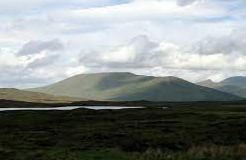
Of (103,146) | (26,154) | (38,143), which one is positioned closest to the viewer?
(26,154)

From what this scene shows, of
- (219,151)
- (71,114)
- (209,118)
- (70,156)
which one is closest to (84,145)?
(70,156)

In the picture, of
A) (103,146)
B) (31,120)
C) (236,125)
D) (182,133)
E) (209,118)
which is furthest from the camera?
(31,120)

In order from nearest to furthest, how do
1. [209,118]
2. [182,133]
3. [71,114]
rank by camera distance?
[182,133]
[209,118]
[71,114]

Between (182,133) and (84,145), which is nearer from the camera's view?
(84,145)

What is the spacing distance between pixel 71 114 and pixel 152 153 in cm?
7570

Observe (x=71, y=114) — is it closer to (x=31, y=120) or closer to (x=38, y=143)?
(x=31, y=120)

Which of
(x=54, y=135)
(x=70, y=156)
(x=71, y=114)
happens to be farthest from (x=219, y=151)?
(x=71, y=114)

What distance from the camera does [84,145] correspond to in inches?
2174

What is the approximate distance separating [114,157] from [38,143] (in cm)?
1712

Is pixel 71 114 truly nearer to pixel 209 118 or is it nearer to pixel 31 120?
pixel 31 120

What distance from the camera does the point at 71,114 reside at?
118750mm

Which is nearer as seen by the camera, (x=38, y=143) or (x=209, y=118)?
(x=38, y=143)

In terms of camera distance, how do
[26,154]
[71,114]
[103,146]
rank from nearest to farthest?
[26,154] < [103,146] < [71,114]

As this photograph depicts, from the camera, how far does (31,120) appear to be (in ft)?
340
